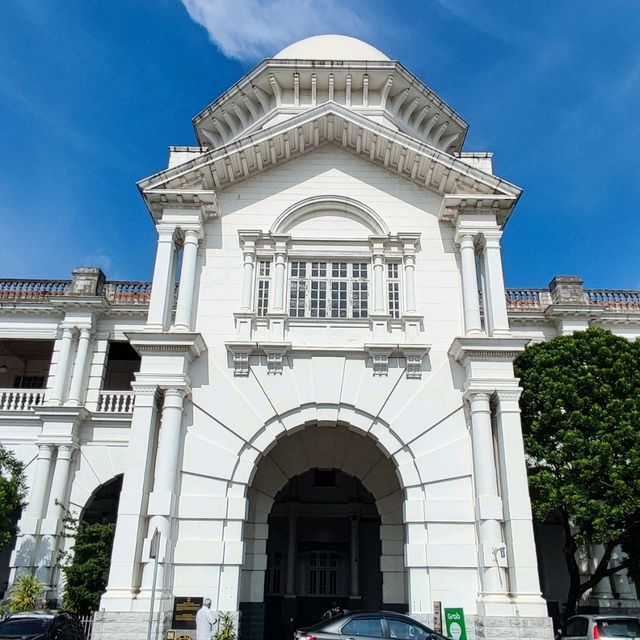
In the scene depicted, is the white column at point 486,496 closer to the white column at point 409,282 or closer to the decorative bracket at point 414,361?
the decorative bracket at point 414,361

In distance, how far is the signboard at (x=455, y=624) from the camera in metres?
14.8

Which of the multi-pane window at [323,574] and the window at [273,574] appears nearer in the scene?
the window at [273,574]

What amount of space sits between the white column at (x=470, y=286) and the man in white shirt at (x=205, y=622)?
33.2 ft

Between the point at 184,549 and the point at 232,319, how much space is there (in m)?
6.64

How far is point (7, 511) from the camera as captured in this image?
1998cm

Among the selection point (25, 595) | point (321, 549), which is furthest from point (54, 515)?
point (321, 549)

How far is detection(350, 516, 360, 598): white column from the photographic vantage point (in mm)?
25062

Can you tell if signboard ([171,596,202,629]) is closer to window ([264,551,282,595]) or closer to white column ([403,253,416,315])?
white column ([403,253,416,315])

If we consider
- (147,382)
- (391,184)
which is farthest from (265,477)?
(391,184)

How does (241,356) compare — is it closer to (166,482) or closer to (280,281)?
(280,281)

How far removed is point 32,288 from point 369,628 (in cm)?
2079

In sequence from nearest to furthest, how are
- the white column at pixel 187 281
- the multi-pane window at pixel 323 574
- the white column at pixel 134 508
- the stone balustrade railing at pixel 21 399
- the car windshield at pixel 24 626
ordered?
the car windshield at pixel 24 626
the white column at pixel 134 508
the white column at pixel 187 281
the stone balustrade railing at pixel 21 399
the multi-pane window at pixel 323 574

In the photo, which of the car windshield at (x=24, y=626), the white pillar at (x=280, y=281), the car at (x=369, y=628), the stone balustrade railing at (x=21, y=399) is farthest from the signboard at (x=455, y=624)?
the stone balustrade railing at (x=21, y=399)

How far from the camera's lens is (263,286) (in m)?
19.2
